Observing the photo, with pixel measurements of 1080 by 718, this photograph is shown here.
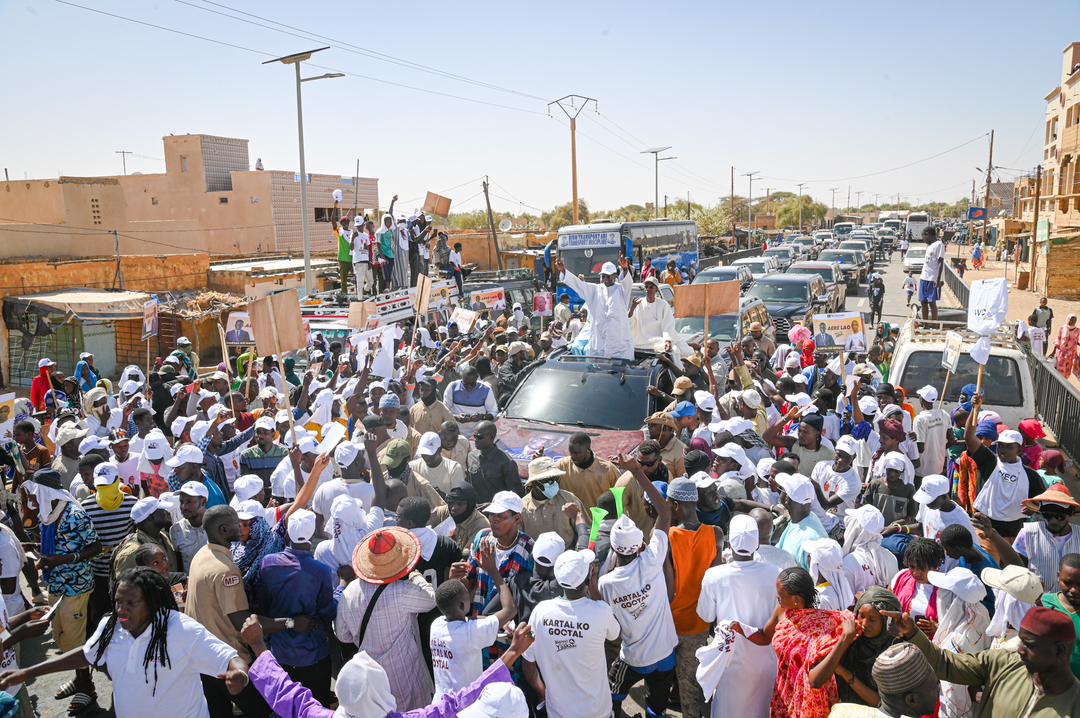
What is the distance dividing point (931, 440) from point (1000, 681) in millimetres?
4062

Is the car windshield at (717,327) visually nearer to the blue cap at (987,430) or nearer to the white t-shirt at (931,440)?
the white t-shirt at (931,440)

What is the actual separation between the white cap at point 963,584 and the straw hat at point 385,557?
247 cm

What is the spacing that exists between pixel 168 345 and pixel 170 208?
2199 centimetres

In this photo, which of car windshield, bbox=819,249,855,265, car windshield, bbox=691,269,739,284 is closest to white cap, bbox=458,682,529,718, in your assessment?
car windshield, bbox=691,269,739,284

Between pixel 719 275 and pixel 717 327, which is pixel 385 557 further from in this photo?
pixel 719 275

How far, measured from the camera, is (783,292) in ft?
59.8

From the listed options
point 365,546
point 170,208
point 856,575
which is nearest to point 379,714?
point 365,546

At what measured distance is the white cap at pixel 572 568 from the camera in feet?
10.9

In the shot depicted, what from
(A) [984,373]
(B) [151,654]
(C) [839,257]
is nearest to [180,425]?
(B) [151,654]

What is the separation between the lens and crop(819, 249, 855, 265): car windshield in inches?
1234

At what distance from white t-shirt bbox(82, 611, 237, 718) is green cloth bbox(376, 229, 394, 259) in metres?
13.0

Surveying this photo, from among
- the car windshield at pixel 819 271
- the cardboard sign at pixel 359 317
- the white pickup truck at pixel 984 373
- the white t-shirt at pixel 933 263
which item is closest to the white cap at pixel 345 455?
the white pickup truck at pixel 984 373

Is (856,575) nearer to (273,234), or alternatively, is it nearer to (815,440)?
(815,440)

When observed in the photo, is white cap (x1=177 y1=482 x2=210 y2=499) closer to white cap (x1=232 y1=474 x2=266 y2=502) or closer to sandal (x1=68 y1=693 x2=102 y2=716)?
white cap (x1=232 y1=474 x2=266 y2=502)
